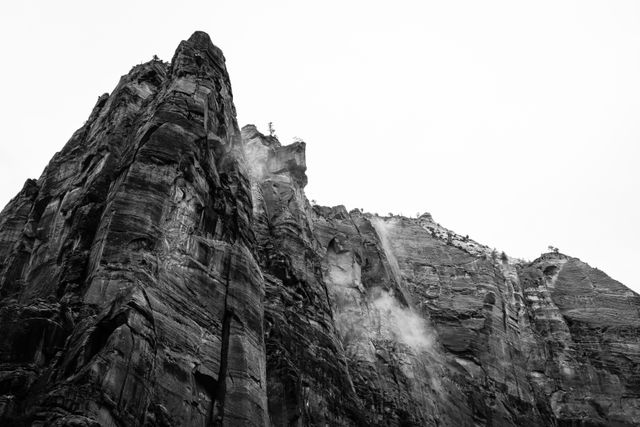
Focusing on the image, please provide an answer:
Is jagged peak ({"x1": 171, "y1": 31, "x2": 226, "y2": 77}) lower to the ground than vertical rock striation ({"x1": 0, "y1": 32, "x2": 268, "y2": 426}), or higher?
higher

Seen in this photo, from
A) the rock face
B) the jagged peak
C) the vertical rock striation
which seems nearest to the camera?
the vertical rock striation

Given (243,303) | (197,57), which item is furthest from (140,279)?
(197,57)

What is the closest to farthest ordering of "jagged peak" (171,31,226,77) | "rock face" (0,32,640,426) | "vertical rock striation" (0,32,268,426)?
"vertical rock striation" (0,32,268,426) < "rock face" (0,32,640,426) < "jagged peak" (171,31,226,77)

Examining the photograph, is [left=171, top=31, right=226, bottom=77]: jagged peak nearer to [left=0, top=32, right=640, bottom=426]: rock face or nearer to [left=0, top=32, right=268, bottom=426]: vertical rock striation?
[left=0, top=32, right=640, bottom=426]: rock face

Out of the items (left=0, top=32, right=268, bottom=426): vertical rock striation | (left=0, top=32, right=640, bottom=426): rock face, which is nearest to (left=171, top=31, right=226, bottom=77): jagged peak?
(left=0, top=32, right=640, bottom=426): rock face

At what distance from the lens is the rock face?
94.0 ft

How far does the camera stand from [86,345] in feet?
87.3

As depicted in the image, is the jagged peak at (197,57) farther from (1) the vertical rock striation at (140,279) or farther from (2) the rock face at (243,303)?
(1) the vertical rock striation at (140,279)

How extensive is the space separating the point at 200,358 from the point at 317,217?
3253 centimetres

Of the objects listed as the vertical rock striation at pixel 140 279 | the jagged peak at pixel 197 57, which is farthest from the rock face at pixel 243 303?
the jagged peak at pixel 197 57

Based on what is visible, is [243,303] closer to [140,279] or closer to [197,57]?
[140,279]

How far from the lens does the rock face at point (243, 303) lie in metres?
28.6

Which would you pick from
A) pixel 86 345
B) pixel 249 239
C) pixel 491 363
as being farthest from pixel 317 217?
pixel 86 345

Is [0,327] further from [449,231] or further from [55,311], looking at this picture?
[449,231]
